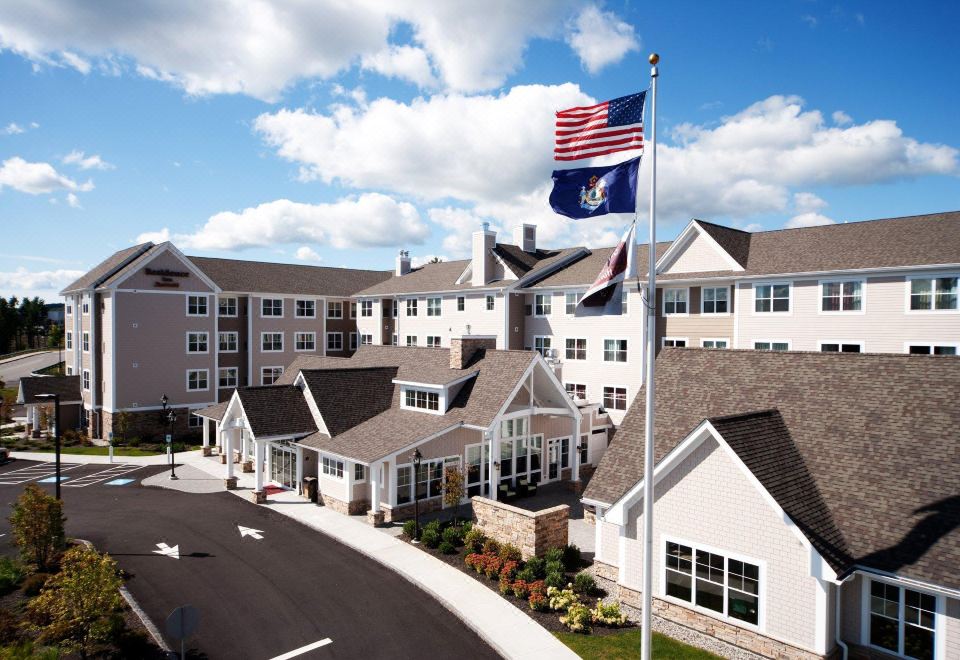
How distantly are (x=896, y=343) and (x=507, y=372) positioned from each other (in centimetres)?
1870

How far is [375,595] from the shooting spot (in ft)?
57.1

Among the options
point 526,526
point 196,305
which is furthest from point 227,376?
point 526,526

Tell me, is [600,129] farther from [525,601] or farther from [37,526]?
[37,526]

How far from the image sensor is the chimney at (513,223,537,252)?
49.3m

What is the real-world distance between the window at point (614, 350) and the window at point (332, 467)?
19864 millimetres

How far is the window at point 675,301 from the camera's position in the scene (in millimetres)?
35406

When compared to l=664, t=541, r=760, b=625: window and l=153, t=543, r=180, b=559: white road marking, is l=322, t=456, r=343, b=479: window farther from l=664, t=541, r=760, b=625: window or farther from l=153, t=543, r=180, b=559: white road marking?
l=664, t=541, r=760, b=625: window

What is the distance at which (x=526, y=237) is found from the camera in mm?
49469

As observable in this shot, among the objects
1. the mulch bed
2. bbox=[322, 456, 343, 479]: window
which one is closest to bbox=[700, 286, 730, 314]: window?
the mulch bed

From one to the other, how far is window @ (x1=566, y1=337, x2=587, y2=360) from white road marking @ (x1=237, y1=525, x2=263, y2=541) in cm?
2418

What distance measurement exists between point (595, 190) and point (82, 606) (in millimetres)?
15134

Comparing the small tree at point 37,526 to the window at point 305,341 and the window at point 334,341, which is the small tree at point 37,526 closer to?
the window at point 305,341

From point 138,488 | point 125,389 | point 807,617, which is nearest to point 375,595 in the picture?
point 807,617

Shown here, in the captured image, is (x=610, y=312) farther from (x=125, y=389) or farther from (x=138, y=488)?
(x=125, y=389)
